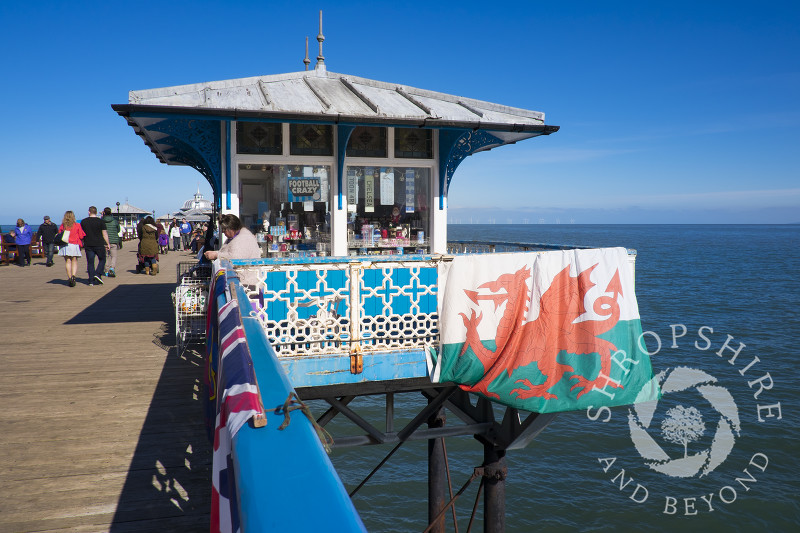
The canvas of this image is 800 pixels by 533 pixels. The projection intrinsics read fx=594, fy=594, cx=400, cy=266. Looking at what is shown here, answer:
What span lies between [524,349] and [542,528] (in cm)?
769

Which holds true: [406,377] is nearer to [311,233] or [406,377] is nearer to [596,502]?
[311,233]

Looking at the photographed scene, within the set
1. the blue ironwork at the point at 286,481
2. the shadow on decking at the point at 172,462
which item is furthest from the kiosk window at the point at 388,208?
the blue ironwork at the point at 286,481

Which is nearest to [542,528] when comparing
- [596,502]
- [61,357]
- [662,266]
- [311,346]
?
[596,502]

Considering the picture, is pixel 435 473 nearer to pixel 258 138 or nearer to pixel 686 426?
pixel 258 138

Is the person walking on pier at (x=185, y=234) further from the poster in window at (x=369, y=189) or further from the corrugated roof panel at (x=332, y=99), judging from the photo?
the poster in window at (x=369, y=189)

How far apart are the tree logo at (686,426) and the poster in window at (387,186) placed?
10.3 m

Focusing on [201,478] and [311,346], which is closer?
[201,478]

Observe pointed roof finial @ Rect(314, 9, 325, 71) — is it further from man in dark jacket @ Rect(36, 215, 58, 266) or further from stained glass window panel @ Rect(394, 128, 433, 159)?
man in dark jacket @ Rect(36, 215, 58, 266)

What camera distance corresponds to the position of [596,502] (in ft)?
43.8

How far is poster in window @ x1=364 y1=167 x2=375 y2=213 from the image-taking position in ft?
34.2

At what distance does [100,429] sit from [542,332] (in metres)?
4.46

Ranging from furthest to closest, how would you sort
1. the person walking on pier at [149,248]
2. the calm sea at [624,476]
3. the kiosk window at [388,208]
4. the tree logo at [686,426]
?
the person walking on pier at [149,248] < the tree logo at [686,426] < the calm sea at [624,476] < the kiosk window at [388,208]

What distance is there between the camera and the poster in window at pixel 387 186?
413 inches

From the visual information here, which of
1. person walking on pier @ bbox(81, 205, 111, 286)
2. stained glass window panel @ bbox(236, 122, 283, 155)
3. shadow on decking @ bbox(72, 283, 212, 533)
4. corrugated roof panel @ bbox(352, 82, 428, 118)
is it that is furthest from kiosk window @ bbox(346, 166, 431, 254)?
person walking on pier @ bbox(81, 205, 111, 286)
